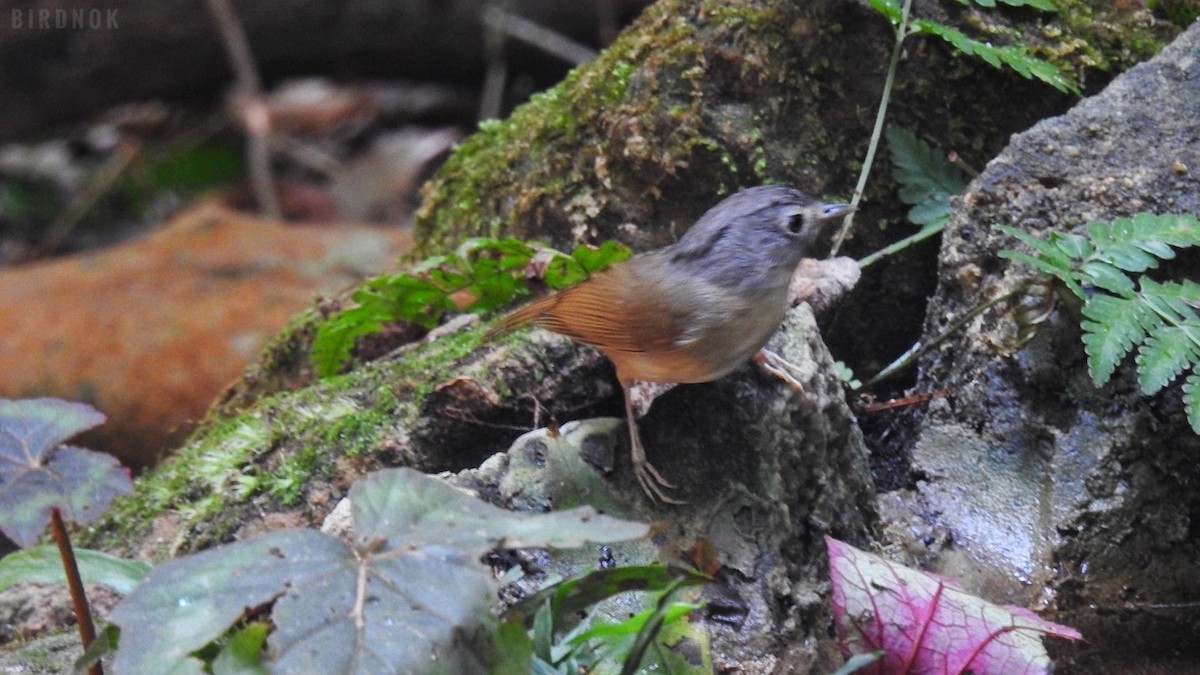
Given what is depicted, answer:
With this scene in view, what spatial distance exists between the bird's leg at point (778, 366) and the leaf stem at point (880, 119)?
684 mm

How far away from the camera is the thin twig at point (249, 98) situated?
6961 millimetres

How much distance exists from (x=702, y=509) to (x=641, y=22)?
157 centimetres

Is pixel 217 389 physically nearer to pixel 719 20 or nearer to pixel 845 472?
pixel 719 20


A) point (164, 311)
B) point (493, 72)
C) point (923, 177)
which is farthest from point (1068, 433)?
point (493, 72)

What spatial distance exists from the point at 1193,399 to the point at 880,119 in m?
1.16

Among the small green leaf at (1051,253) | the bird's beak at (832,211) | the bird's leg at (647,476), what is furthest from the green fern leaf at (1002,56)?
the bird's leg at (647,476)

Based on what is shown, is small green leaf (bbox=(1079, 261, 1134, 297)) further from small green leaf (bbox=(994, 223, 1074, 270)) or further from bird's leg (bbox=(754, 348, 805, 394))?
bird's leg (bbox=(754, 348, 805, 394))

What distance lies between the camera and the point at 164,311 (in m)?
5.89

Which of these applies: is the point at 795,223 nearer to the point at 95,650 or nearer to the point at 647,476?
the point at 647,476

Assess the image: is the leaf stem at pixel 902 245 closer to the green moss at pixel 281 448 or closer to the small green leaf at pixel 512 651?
the green moss at pixel 281 448

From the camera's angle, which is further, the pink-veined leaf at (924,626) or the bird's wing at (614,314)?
the bird's wing at (614,314)

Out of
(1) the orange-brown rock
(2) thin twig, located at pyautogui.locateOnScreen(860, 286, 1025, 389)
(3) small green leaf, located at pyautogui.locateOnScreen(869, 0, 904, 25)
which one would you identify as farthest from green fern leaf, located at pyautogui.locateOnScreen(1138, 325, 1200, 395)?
(1) the orange-brown rock

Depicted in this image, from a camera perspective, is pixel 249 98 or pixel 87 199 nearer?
pixel 249 98

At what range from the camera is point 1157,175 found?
285 centimetres
